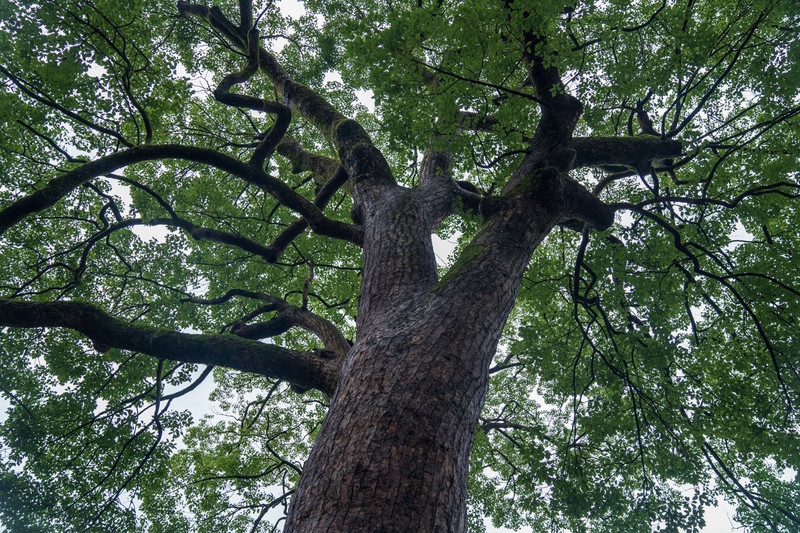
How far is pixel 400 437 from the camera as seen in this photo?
1881mm

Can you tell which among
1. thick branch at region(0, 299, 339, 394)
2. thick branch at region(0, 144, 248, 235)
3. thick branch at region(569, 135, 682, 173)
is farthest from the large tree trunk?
thick branch at region(0, 144, 248, 235)

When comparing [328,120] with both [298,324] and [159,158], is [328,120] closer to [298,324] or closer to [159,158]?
[159,158]

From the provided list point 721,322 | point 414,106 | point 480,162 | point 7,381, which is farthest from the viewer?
Answer: point 7,381

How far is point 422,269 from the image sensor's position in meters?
3.41

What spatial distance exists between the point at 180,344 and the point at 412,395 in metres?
2.98

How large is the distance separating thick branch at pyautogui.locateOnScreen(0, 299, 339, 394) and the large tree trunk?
3.47ft

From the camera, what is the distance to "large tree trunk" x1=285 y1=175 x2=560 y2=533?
1.69 m

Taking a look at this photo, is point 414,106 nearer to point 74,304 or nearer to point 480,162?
point 480,162

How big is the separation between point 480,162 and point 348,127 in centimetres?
182

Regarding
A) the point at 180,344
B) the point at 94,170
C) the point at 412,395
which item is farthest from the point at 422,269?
the point at 94,170

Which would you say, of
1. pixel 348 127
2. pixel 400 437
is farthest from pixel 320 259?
pixel 400 437

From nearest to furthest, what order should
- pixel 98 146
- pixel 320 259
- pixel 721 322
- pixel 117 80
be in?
1. pixel 117 80
2. pixel 721 322
3. pixel 98 146
4. pixel 320 259

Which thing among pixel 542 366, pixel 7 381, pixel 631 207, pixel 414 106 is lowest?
pixel 7 381

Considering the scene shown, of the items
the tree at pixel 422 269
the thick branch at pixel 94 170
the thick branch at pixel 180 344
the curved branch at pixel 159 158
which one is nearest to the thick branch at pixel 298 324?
the tree at pixel 422 269
